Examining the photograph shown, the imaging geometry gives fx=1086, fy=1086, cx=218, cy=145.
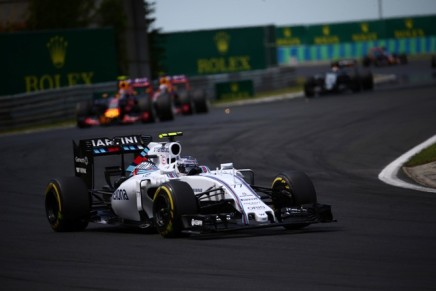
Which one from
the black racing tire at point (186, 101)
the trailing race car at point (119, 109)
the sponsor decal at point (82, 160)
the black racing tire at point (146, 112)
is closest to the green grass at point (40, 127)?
the trailing race car at point (119, 109)

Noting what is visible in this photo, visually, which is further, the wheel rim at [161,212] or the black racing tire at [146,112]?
the black racing tire at [146,112]

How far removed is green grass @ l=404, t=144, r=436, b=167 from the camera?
19.1 metres

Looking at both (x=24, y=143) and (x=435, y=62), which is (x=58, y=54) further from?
(x=435, y=62)

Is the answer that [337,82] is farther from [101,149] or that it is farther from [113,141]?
[101,149]

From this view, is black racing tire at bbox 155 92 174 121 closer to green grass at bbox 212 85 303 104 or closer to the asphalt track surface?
the asphalt track surface

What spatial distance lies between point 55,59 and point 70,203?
25862 millimetres

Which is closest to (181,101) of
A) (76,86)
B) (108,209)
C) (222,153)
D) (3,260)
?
(76,86)

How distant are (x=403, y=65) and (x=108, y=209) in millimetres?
61799

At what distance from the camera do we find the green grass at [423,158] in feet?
62.6

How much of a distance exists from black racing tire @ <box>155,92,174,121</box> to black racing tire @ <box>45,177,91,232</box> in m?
21.4

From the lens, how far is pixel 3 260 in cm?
1123

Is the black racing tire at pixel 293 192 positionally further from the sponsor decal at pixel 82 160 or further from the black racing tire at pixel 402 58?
the black racing tire at pixel 402 58

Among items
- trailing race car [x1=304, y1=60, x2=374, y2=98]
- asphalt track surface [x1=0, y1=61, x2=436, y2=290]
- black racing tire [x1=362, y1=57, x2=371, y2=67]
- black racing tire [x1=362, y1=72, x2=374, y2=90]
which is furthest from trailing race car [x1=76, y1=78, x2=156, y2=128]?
black racing tire [x1=362, y1=57, x2=371, y2=67]

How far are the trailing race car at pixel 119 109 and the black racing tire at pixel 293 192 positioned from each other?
21.4 meters
